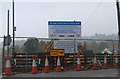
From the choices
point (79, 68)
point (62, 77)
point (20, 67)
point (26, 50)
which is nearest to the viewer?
point (62, 77)

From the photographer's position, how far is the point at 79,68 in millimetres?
18859

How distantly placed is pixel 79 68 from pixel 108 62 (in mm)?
3865

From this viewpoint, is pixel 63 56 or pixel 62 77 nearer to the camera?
pixel 62 77

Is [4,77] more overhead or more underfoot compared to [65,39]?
more underfoot

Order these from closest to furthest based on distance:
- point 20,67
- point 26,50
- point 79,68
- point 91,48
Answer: point 79,68, point 20,67, point 26,50, point 91,48

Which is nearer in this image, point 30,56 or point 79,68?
point 79,68

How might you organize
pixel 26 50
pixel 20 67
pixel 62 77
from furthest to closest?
1. pixel 26 50
2. pixel 20 67
3. pixel 62 77

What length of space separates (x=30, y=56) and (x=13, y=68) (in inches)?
58.2

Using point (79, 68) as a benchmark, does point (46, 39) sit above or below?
above

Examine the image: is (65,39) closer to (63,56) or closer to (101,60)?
(63,56)

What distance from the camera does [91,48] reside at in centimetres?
2328

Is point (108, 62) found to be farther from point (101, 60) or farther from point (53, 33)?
point (53, 33)

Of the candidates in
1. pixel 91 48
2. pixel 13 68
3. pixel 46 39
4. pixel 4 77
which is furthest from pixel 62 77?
pixel 91 48

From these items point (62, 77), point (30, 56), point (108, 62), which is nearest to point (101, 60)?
point (108, 62)
